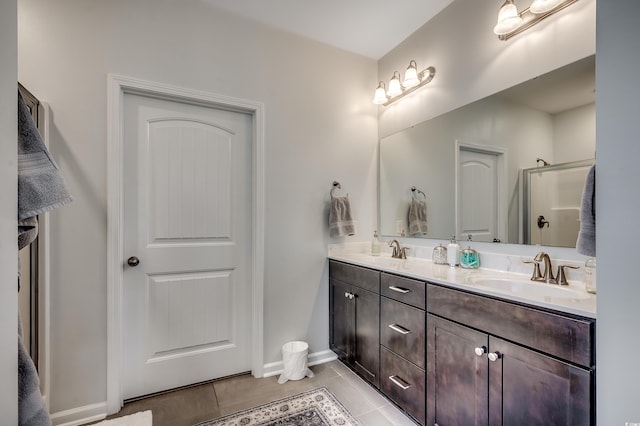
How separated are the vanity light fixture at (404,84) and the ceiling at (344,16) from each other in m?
0.30

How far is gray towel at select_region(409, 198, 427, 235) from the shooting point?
7.28ft

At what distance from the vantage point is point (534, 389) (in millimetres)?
1068

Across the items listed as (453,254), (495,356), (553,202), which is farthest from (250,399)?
(553,202)

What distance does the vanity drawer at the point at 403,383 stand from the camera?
60.3 inches

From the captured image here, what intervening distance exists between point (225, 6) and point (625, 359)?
255 centimetres

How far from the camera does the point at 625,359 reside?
24.7 inches

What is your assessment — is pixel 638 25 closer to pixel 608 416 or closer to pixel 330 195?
pixel 608 416

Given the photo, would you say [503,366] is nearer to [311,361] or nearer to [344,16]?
[311,361]

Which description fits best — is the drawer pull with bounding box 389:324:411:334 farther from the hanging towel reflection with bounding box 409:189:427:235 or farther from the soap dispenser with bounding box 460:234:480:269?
the hanging towel reflection with bounding box 409:189:427:235

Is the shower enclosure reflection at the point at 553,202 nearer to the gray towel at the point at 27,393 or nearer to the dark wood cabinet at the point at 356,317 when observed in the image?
the dark wood cabinet at the point at 356,317

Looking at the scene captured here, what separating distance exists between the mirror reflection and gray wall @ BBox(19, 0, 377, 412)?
0.43 metres

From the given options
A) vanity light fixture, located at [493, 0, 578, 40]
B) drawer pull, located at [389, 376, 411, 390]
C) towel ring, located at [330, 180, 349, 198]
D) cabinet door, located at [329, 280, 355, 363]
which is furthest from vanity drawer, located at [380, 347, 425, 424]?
vanity light fixture, located at [493, 0, 578, 40]

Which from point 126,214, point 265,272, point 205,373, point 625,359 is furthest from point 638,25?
point 205,373

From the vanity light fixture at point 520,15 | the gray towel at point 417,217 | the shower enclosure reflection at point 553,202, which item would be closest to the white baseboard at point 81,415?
the gray towel at point 417,217
